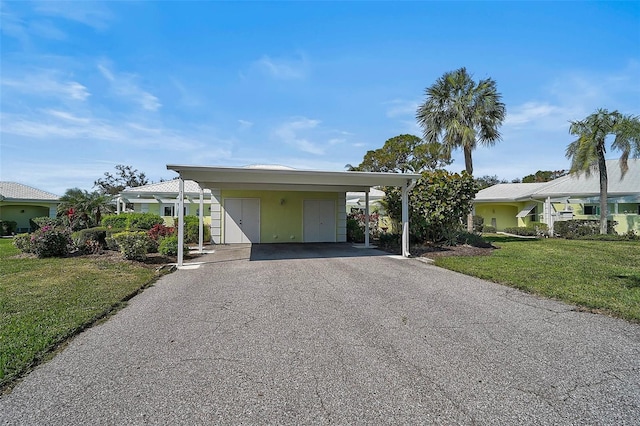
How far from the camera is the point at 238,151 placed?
973 inches

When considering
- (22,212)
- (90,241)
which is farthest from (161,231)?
(22,212)

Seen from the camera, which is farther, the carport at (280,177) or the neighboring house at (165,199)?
the neighboring house at (165,199)

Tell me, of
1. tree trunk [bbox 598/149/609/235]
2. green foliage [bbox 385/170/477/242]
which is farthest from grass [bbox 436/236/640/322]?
tree trunk [bbox 598/149/609/235]

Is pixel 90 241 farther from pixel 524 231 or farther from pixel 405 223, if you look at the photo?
pixel 524 231

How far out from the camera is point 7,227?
2339 centimetres

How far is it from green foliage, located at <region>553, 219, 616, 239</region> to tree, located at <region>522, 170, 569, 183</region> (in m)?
30.5

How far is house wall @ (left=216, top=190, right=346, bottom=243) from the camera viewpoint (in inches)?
639

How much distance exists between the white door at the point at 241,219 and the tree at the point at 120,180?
3729cm

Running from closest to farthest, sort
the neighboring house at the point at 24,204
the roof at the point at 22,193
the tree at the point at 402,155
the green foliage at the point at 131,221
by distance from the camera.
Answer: the green foliage at the point at 131,221
the roof at the point at 22,193
the neighboring house at the point at 24,204
the tree at the point at 402,155

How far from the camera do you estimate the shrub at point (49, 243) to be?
1105 centimetres

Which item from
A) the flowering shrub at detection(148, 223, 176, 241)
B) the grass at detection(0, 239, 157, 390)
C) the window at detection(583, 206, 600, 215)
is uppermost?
the window at detection(583, 206, 600, 215)

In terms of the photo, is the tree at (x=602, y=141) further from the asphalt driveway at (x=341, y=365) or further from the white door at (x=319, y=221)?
the asphalt driveway at (x=341, y=365)

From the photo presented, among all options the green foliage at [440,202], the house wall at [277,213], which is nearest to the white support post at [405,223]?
the green foliage at [440,202]

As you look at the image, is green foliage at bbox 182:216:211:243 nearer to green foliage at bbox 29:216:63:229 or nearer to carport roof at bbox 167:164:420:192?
carport roof at bbox 167:164:420:192
